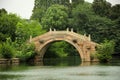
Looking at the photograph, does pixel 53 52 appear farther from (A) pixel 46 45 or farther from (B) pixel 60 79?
(B) pixel 60 79

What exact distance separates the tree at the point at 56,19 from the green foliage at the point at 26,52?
40.1 ft

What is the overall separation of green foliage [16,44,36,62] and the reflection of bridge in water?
1.19 m

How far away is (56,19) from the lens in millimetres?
64312

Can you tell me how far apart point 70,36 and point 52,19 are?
12860 mm

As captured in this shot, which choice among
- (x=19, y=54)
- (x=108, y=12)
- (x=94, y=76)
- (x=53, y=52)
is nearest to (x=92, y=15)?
(x=108, y=12)

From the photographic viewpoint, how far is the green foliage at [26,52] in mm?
49625

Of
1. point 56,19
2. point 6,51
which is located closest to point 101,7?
point 56,19

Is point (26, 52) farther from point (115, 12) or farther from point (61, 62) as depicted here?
point (115, 12)

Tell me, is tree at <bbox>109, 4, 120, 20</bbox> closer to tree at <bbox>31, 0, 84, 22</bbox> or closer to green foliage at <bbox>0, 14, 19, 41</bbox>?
tree at <bbox>31, 0, 84, 22</bbox>

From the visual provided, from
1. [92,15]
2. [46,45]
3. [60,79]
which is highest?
[92,15]

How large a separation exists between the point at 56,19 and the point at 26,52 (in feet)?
48.1

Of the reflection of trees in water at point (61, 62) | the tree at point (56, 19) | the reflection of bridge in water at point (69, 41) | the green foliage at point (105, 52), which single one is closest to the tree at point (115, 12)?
the tree at point (56, 19)

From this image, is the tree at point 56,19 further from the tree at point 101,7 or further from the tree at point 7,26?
the tree at point 7,26

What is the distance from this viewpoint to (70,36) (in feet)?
169
